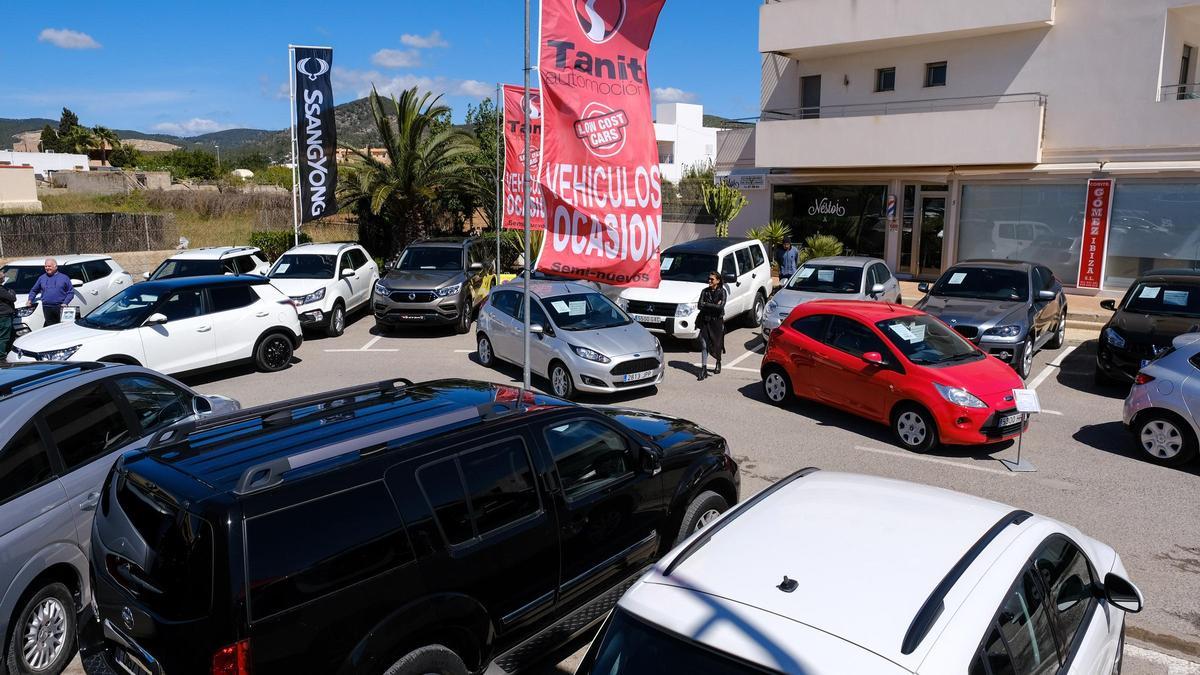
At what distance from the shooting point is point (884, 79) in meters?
23.5

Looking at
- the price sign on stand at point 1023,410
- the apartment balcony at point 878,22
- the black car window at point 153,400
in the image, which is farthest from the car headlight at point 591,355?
the apartment balcony at point 878,22

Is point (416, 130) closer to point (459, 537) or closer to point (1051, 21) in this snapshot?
point (1051, 21)

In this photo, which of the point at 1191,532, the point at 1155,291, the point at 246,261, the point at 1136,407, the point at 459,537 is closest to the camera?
the point at 459,537

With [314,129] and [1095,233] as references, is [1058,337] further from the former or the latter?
[314,129]

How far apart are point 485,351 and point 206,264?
7.65 meters

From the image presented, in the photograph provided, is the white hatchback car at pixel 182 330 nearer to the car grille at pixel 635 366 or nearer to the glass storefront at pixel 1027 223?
the car grille at pixel 635 366

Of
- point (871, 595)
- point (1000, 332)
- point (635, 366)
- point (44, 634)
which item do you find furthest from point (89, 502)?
point (1000, 332)

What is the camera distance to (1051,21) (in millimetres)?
19734

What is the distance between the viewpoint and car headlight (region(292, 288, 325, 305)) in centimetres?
1642

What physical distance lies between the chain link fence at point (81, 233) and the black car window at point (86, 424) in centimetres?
2538

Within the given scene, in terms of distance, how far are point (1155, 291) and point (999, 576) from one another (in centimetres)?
1168

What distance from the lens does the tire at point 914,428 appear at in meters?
9.54

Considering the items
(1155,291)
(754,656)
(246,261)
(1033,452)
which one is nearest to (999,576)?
(754,656)

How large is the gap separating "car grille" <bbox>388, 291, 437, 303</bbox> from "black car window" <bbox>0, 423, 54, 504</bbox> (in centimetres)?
1125
